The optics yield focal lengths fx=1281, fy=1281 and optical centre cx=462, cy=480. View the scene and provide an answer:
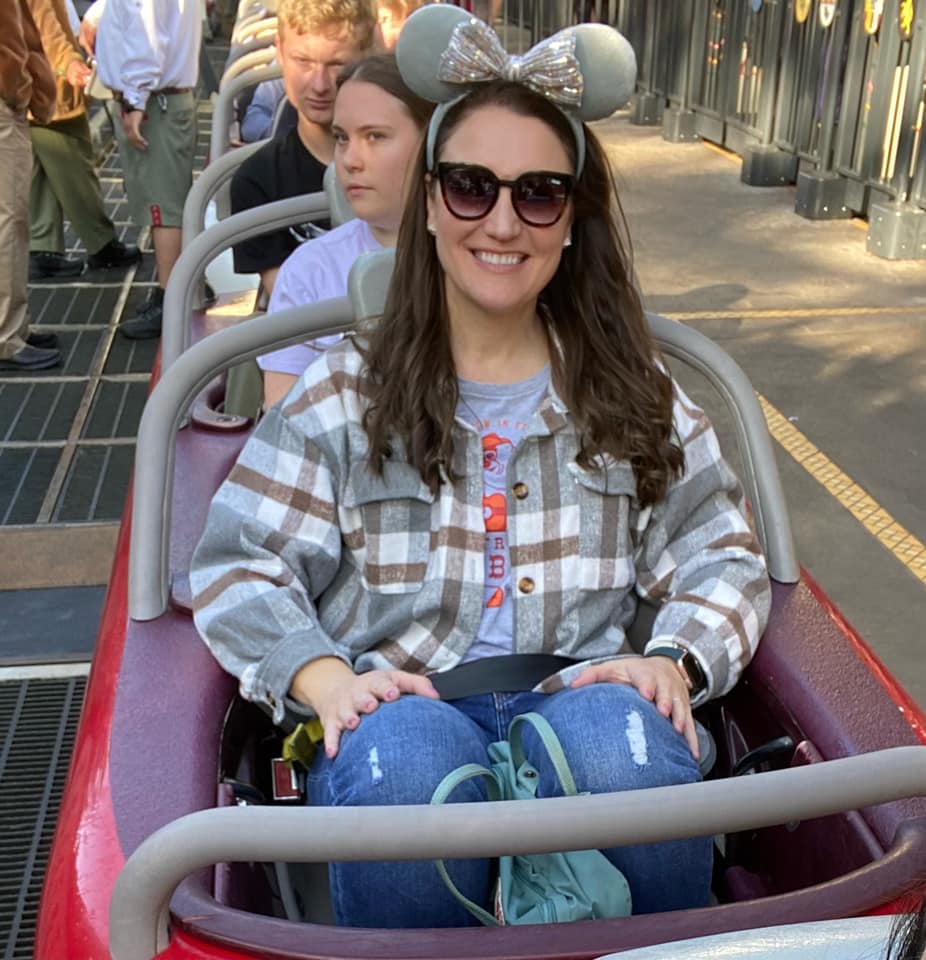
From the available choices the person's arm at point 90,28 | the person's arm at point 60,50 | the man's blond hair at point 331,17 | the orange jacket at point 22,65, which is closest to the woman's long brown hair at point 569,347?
the man's blond hair at point 331,17

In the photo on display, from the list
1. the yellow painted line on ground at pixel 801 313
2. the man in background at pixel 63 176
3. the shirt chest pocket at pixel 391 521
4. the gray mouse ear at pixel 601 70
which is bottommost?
the yellow painted line on ground at pixel 801 313

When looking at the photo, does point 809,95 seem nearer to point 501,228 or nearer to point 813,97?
point 813,97

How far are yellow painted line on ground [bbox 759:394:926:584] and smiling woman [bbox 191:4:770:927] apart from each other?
1.99m

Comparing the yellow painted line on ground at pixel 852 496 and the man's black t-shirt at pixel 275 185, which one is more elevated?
Answer: the man's black t-shirt at pixel 275 185

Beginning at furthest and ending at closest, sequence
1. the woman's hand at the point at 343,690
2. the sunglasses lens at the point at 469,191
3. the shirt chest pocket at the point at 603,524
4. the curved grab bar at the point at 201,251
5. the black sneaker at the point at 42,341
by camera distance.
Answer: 1. the black sneaker at the point at 42,341
2. the curved grab bar at the point at 201,251
3. the shirt chest pocket at the point at 603,524
4. the sunglasses lens at the point at 469,191
5. the woman's hand at the point at 343,690

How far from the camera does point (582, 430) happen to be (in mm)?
1799

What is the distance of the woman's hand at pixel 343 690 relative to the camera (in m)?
1.57

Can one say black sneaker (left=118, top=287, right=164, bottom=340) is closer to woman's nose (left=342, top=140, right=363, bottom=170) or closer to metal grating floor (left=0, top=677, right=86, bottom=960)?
metal grating floor (left=0, top=677, right=86, bottom=960)

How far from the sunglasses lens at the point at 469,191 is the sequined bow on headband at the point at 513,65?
15cm

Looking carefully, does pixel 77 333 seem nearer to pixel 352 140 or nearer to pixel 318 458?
pixel 352 140

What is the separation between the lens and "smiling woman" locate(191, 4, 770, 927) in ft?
5.56

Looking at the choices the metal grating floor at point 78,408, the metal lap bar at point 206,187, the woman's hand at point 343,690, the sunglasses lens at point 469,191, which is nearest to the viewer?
the woman's hand at point 343,690

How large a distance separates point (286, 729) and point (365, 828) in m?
0.68

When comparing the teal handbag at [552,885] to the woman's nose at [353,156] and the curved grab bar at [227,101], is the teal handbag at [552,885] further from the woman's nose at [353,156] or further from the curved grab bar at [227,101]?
the curved grab bar at [227,101]
